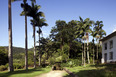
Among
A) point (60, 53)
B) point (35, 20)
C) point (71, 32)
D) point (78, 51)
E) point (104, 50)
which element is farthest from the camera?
point (78, 51)

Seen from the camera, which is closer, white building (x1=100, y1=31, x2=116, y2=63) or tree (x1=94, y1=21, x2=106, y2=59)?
white building (x1=100, y1=31, x2=116, y2=63)

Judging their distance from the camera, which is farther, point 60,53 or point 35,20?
point 60,53

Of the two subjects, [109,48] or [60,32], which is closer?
[109,48]

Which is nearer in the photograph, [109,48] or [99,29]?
[109,48]

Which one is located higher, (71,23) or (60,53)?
(71,23)

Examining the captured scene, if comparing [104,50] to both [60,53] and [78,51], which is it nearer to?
[60,53]

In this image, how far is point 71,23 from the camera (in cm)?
5128

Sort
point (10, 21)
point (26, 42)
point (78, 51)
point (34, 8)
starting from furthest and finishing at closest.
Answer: point (78, 51), point (34, 8), point (26, 42), point (10, 21)

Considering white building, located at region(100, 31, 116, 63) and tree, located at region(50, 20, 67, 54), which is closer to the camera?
white building, located at region(100, 31, 116, 63)

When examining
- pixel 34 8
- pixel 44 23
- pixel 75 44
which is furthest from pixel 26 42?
pixel 75 44

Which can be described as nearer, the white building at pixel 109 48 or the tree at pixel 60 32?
the white building at pixel 109 48

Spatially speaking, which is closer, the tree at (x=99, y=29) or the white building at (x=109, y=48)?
the white building at (x=109, y=48)

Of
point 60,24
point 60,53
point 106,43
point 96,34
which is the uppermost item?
point 60,24

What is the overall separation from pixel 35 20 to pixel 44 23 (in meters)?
5.10
